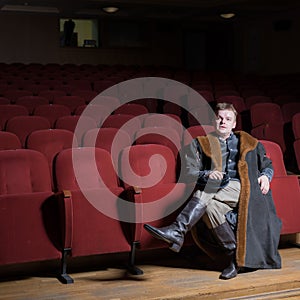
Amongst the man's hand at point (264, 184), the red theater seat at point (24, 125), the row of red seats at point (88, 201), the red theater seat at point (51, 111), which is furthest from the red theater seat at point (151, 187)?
the red theater seat at point (51, 111)

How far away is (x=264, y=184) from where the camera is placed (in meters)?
0.79

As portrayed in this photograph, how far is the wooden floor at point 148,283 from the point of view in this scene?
71cm

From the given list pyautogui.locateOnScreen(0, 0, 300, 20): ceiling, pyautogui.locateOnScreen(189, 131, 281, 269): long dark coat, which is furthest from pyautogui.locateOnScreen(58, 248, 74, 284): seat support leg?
pyautogui.locateOnScreen(0, 0, 300, 20): ceiling

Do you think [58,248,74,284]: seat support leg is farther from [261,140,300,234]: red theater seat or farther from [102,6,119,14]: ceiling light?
[102,6,119,14]: ceiling light

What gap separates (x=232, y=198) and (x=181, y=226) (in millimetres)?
83

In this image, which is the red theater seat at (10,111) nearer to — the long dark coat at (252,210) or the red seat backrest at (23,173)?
the red seat backrest at (23,173)

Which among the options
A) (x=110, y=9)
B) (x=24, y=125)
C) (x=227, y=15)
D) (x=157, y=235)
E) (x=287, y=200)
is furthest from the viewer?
(x=227, y=15)

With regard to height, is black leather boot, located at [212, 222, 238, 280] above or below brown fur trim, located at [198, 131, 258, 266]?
below

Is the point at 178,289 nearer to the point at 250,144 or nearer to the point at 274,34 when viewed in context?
the point at 250,144

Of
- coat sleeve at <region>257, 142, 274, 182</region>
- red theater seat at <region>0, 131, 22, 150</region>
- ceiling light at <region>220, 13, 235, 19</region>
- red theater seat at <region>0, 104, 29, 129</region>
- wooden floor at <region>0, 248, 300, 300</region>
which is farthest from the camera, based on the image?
ceiling light at <region>220, 13, 235, 19</region>

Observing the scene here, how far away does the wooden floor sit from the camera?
0.71 meters

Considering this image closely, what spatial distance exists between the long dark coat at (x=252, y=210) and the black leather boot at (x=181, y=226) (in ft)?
0.19

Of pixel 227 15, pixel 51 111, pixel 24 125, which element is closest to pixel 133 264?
pixel 24 125

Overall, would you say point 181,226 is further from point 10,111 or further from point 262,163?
point 10,111
